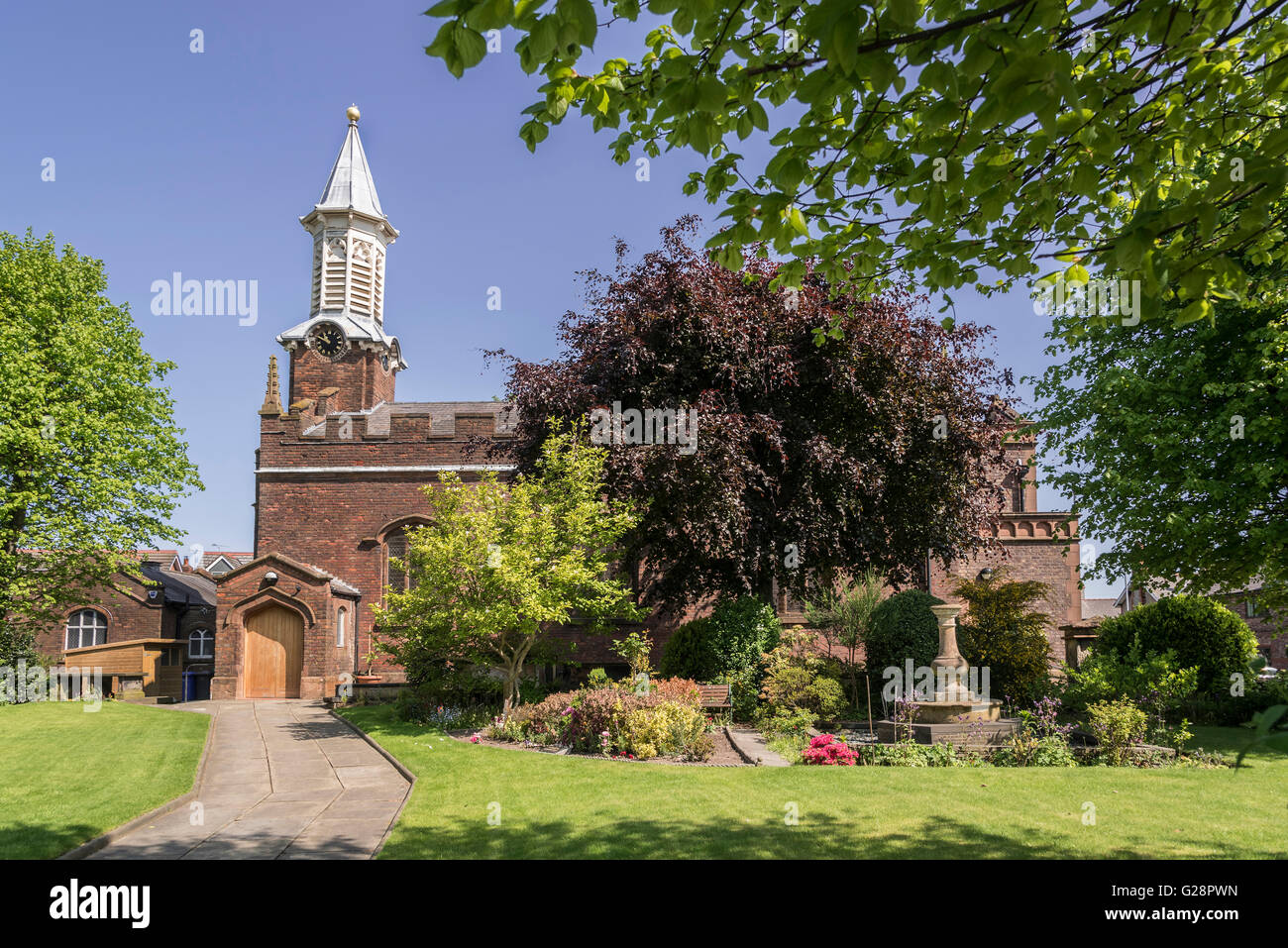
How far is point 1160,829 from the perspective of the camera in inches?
287

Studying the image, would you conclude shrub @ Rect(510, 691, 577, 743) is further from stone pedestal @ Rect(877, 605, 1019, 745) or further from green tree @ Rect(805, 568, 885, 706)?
green tree @ Rect(805, 568, 885, 706)

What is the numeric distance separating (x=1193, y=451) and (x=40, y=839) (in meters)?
18.1

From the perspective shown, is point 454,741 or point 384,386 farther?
point 384,386

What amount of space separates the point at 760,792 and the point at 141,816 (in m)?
6.40

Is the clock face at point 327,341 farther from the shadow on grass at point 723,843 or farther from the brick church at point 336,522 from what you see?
the shadow on grass at point 723,843

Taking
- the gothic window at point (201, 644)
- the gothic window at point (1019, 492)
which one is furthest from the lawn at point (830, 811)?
the gothic window at point (201, 644)

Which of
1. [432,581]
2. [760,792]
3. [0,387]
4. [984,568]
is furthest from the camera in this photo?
[984,568]

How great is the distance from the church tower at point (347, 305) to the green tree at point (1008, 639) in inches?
907

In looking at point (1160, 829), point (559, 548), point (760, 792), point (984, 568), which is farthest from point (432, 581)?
point (984, 568)

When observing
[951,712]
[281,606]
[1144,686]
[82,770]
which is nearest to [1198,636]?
[1144,686]

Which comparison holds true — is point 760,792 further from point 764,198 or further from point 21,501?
point 21,501

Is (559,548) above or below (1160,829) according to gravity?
above

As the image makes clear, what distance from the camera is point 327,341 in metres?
32.0

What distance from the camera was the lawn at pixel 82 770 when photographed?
24.5ft
